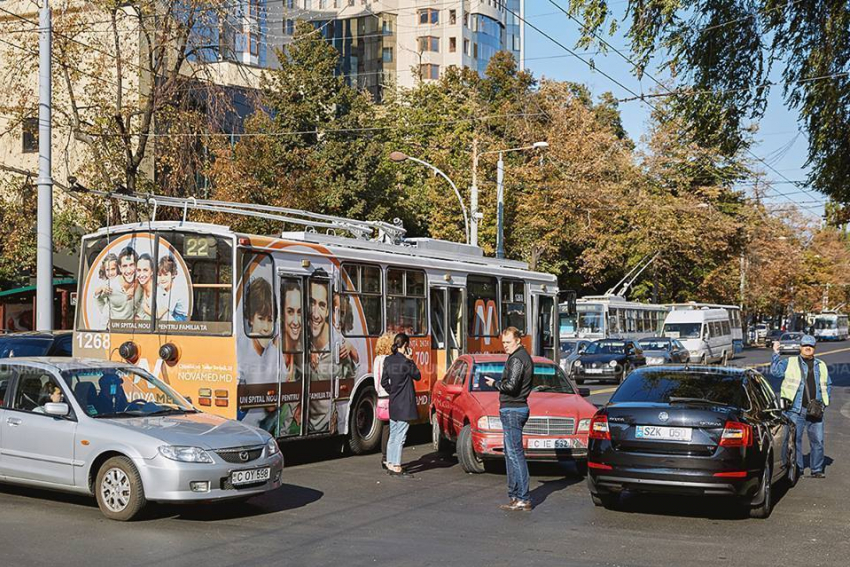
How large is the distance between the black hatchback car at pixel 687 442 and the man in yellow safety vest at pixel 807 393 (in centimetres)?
243

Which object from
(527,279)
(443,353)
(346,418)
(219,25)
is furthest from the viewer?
(219,25)

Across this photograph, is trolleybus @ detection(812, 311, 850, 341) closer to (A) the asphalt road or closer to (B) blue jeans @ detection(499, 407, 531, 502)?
(A) the asphalt road

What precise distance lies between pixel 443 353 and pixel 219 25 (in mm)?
10794

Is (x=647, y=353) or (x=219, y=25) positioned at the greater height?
(x=219, y=25)

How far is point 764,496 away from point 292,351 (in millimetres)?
6485

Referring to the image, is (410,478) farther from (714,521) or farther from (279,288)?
(714,521)

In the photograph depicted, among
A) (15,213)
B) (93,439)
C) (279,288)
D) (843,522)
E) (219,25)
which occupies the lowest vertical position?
(843,522)

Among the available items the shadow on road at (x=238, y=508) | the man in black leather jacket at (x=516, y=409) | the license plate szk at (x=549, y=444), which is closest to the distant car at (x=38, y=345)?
the shadow on road at (x=238, y=508)

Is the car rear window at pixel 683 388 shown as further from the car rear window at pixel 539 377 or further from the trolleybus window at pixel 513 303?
the trolleybus window at pixel 513 303

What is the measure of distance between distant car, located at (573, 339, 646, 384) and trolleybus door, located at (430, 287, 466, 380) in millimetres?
17576

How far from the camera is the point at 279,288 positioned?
14.2m

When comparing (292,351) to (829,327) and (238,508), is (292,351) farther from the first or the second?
(829,327)

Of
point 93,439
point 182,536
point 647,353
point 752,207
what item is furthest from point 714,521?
point 752,207

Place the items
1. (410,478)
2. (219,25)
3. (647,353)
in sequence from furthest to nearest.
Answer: (647,353) → (219,25) → (410,478)
